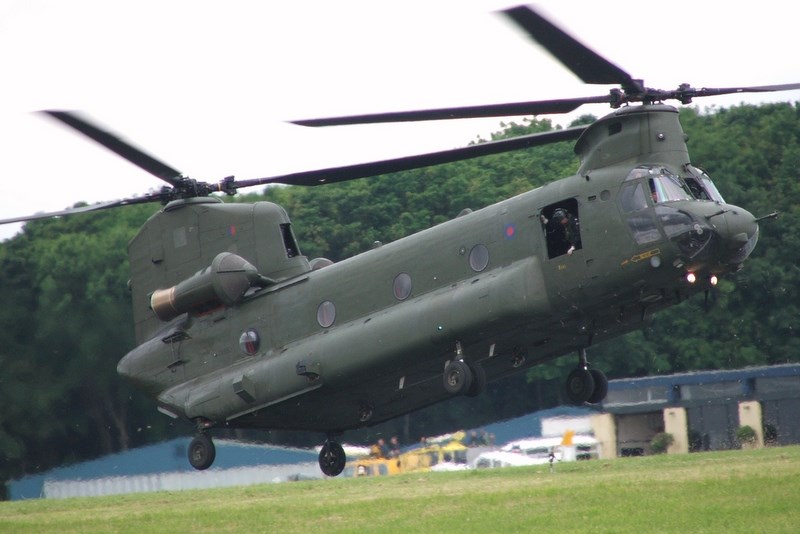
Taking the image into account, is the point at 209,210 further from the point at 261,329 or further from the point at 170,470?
the point at 170,470

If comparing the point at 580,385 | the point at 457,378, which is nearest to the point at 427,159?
the point at 457,378

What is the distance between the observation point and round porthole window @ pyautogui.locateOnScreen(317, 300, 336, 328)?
2253 cm

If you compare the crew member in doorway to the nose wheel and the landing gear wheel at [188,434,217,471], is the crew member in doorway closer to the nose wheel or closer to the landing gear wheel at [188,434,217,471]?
the nose wheel

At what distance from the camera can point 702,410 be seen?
36.8 metres

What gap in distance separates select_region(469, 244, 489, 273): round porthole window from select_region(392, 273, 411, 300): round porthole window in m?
1.27

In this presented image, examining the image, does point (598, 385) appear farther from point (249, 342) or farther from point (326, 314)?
point (249, 342)

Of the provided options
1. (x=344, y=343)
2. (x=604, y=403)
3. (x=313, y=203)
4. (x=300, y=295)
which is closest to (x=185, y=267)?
(x=300, y=295)

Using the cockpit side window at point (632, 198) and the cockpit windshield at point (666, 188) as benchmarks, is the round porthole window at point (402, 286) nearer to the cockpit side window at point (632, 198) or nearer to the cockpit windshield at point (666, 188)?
the cockpit side window at point (632, 198)

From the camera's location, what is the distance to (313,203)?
182ft

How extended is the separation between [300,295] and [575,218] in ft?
18.5

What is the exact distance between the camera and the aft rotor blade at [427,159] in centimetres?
2061

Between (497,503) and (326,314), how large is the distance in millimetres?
5099

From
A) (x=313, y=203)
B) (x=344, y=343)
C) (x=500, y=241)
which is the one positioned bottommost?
(x=344, y=343)

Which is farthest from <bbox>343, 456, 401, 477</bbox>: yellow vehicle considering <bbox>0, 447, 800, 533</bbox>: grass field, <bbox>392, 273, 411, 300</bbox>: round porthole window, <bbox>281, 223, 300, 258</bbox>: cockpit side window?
<bbox>392, 273, 411, 300</bbox>: round porthole window
